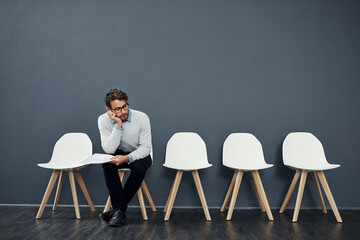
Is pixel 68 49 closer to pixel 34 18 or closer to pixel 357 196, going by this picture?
pixel 34 18

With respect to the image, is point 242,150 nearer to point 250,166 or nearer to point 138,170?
point 250,166

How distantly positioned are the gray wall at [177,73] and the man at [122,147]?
0.60 m

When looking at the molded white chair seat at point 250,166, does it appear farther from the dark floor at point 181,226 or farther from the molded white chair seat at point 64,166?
the molded white chair seat at point 64,166

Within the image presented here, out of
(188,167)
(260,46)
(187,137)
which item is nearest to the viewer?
(188,167)

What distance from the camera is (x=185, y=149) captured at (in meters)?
3.19

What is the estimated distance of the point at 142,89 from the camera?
3447mm

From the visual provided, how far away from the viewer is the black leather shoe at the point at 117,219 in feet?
8.12

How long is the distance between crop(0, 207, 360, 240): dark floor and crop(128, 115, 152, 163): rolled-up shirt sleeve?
0.61 metres

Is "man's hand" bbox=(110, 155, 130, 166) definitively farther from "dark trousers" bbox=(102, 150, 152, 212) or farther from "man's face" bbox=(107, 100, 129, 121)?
"man's face" bbox=(107, 100, 129, 121)

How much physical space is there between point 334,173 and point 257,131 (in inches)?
39.0

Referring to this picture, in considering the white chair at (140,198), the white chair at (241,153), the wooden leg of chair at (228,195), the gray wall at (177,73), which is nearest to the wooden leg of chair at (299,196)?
the white chair at (241,153)

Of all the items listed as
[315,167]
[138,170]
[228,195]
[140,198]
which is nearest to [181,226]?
[140,198]

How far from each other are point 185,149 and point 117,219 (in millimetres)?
1057

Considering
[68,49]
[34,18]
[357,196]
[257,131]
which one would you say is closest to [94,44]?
[68,49]
